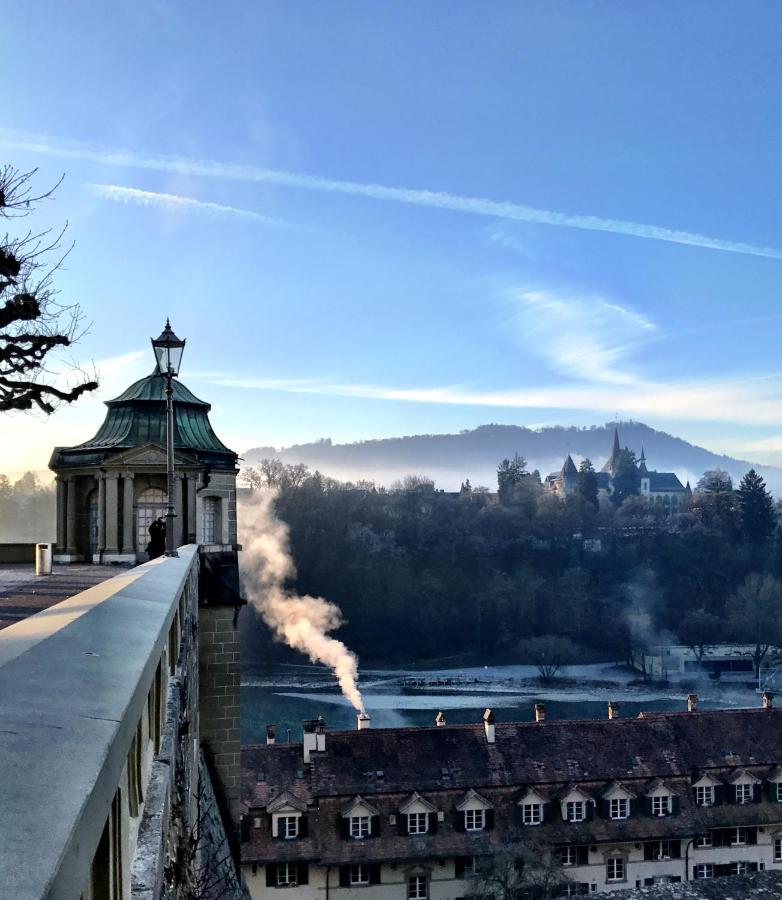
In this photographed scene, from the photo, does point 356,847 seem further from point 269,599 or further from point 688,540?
point 688,540

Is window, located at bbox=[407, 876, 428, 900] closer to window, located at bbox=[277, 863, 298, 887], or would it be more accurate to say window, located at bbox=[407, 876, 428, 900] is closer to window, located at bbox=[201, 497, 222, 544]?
window, located at bbox=[277, 863, 298, 887]

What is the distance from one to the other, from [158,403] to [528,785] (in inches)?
754

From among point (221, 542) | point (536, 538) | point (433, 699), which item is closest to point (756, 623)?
point (536, 538)

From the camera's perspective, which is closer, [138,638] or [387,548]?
[138,638]

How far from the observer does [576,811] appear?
3164 cm

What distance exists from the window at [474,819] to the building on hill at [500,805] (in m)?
0.05

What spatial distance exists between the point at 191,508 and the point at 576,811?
62.9 feet

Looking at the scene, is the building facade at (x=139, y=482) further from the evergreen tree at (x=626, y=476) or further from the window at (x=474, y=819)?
the evergreen tree at (x=626, y=476)

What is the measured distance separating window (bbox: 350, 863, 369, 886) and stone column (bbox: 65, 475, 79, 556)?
48.2 feet

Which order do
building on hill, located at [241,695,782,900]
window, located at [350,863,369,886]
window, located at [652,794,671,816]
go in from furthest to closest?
window, located at [652,794,671,816], building on hill, located at [241,695,782,900], window, located at [350,863,369,886]

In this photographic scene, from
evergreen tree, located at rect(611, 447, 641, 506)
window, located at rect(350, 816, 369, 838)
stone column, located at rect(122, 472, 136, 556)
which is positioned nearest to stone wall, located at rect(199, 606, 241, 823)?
stone column, located at rect(122, 472, 136, 556)

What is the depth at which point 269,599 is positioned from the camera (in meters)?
99.8

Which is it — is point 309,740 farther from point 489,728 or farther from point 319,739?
point 489,728

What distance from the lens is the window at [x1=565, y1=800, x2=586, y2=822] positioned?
1240 inches
